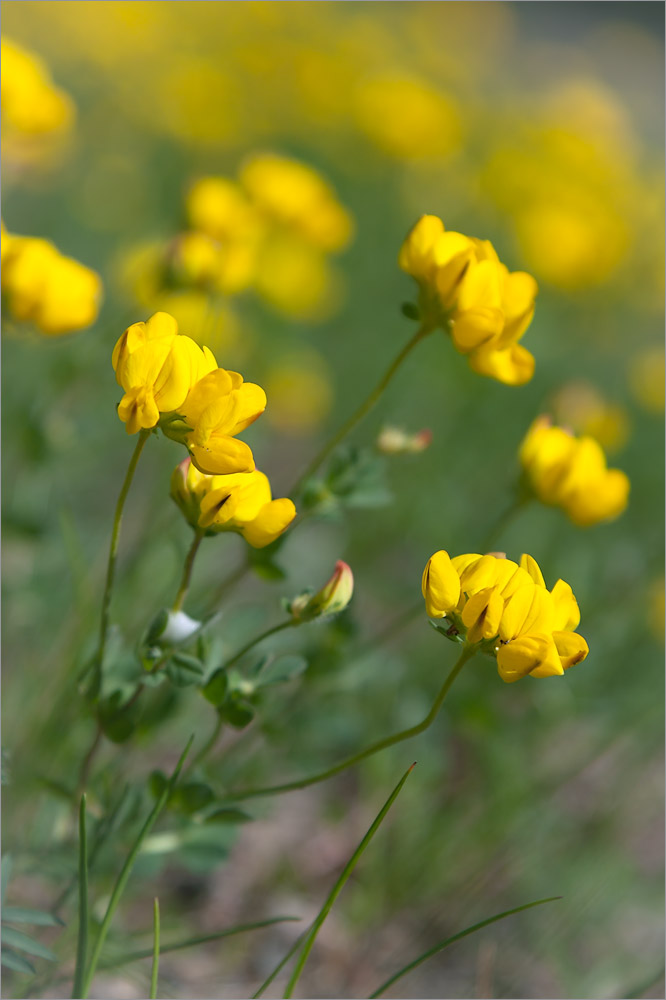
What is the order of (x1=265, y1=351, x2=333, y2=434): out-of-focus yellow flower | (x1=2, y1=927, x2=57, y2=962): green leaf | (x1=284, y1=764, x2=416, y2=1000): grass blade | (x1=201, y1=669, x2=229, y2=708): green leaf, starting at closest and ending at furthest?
1. (x1=284, y1=764, x2=416, y2=1000): grass blade
2. (x1=2, y1=927, x2=57, y2=962): green leaf
3. (x1=201, y1=669, x2=229, y2=708): green leaf
4. (x1=265, y1=351, x2=333, y2=434): out-of-focus yellow flower

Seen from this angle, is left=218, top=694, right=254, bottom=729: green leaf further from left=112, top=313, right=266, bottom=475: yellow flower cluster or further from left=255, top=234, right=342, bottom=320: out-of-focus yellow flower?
left=255, top=234, right=342, bottom=320: out-of-focus yellow flower

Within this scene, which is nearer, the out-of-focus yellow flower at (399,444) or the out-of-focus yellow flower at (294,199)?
the out-of-focus yellow flower at (399,444)

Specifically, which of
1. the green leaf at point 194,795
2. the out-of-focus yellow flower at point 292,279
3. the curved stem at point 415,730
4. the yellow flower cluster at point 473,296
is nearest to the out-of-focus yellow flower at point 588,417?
the yellow flower cluster at point 473,296

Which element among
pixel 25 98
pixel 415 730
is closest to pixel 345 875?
pixel 415 730

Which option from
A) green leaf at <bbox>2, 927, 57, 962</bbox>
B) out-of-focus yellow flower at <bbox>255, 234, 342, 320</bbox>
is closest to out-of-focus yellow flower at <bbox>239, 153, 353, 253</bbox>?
out-of-focus yellow flower at <bbox>255, 234, 342, 320</bbox>

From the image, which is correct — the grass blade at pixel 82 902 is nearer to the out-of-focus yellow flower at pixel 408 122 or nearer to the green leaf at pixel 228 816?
the green leaf at pixel 228 816

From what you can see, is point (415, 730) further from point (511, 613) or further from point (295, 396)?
point (295, 396)
